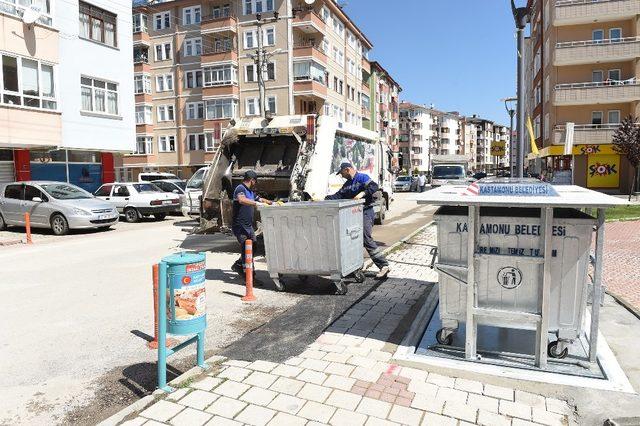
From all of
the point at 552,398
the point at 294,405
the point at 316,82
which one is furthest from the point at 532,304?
the point at 316,82

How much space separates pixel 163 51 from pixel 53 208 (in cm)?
3554

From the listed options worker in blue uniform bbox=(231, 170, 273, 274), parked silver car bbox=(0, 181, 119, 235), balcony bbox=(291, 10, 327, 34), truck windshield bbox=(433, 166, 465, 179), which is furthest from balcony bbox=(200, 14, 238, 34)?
worker in blue uniform bbox=(231, 170, 273, 274)

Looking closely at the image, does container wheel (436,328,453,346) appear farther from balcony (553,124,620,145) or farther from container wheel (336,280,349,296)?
balcony (553,124,620,145)

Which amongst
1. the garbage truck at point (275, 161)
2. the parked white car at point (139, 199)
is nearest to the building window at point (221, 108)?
the parked white car at point (139, 199)

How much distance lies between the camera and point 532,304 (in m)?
4.35

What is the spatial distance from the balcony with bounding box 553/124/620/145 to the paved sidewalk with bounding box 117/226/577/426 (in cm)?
3431

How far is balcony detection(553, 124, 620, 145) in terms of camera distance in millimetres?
34188

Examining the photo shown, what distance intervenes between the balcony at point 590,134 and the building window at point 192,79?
30612 mm

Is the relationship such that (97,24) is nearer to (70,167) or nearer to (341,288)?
(70,167)

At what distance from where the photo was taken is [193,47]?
45.1 metres

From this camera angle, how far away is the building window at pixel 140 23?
153ft

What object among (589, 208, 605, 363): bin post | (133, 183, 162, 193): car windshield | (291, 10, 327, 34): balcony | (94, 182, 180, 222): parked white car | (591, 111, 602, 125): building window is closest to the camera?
(589, 208, 605, 363): bin post

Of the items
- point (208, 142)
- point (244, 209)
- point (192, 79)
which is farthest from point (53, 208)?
point (192, 79)

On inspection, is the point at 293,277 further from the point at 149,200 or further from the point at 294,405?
the point at 149,200
